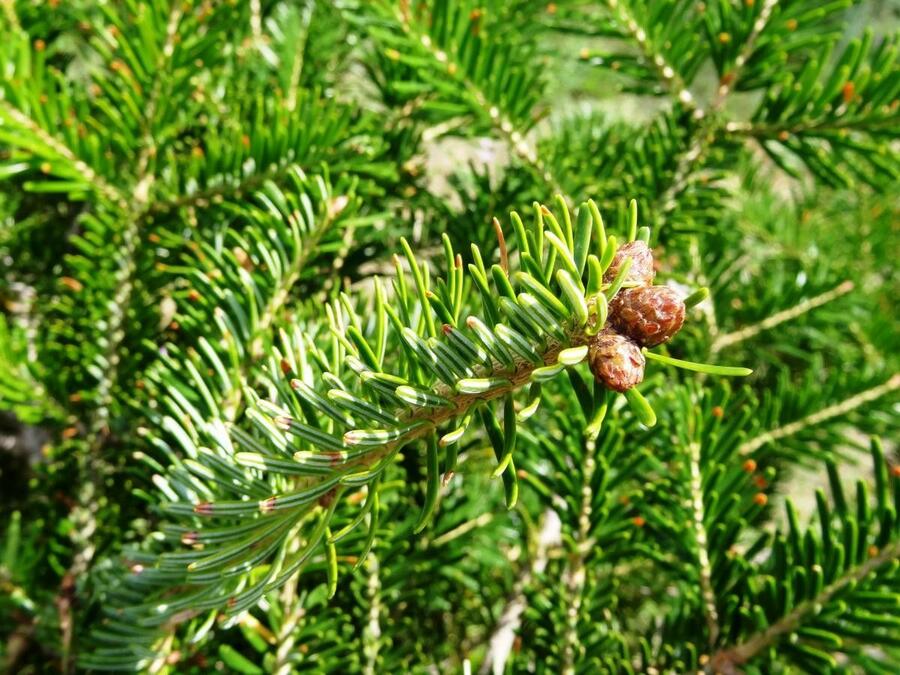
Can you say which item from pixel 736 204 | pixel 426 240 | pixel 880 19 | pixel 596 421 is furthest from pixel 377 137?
pixel 880 19

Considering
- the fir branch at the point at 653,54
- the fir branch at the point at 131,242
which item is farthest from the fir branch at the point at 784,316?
the fir branch at the point at 131,242

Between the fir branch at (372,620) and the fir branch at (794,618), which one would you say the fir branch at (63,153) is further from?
the fir branch at (794,618)

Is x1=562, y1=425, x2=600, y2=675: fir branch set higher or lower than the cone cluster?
lower

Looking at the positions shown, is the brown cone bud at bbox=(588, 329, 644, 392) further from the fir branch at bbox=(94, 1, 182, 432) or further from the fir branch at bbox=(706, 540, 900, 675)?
the fir branch at bbox=(94, 1, 182, 432)

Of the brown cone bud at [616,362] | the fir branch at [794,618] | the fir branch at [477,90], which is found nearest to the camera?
the brown cone bud at [616,362]

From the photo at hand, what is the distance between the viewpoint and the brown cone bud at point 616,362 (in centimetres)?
24

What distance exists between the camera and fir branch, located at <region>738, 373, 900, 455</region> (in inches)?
23.0

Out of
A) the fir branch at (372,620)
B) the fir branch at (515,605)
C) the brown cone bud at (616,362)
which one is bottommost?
the fir branch at (515,605)

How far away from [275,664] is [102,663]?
0.09 metres

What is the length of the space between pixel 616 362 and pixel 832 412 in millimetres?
449

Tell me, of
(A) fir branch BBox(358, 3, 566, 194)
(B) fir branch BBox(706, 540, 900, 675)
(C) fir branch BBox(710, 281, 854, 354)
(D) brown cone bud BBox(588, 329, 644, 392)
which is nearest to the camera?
(D) brown cone bud BBox(588, 329, 644, 392)

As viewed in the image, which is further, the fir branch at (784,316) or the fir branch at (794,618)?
the fir branch at (784,316)

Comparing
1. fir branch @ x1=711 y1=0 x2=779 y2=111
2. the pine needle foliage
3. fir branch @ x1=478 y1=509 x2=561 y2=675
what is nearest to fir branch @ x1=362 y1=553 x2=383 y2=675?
the pine needle foliage

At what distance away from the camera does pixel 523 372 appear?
0.27 meters
